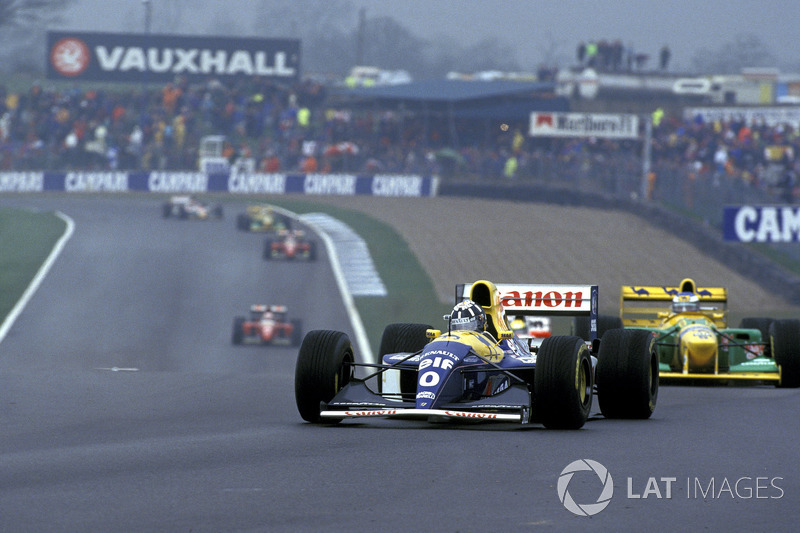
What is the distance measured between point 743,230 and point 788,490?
2632cm

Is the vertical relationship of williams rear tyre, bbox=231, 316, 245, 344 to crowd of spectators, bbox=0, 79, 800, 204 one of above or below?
below

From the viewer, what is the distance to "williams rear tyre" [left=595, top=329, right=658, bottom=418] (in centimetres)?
1068

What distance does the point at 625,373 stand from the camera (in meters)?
10.7

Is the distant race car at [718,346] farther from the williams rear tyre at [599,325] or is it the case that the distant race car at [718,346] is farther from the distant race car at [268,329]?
the distant race car at [268,329]

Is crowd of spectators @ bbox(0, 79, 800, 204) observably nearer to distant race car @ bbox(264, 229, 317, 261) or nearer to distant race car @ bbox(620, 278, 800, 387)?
distant race car @ bbox(264, 229, 317, 261)

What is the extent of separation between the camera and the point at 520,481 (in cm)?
735

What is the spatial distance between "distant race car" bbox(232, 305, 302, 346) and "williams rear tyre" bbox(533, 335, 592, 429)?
1631 centimetres

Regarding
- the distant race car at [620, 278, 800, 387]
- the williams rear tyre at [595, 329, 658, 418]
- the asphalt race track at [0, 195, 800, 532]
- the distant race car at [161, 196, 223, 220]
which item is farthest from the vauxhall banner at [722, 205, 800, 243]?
the williams rear tyre at [595, 329, 658, 418]

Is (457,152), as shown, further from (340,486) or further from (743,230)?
(340,486)

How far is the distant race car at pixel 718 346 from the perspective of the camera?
622 inches

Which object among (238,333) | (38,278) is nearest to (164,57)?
(38,278)

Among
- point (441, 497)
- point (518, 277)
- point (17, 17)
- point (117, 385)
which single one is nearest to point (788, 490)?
point (441, 497)

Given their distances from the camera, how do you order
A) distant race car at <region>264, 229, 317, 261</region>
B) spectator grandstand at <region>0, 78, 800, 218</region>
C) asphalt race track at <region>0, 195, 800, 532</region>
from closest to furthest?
asphalt race track at <region>0, 195, 800, 532</region>, distant race car at <region>264, 229, 317, 261</region>, spectator grandstand at <region>0, 78, 800, 218</region>

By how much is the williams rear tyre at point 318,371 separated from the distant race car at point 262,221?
30.3 metres
